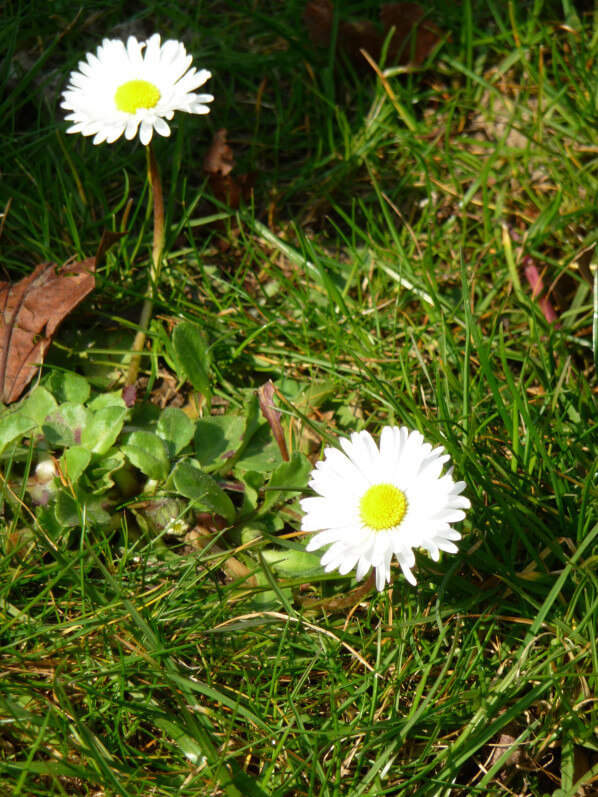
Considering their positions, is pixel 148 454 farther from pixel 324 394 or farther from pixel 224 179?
pixel 224 179

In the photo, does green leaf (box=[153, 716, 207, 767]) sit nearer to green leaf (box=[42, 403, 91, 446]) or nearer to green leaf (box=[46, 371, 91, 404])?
green leaf (box=[42, 403, 91, 446])

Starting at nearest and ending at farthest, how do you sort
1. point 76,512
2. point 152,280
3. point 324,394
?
point 76,512 < point 324,394 < point 152,280

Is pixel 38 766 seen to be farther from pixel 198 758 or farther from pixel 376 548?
pixel 376 548

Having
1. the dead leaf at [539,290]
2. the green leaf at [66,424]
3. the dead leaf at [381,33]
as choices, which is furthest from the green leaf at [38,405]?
the dead leaf at [381,33]

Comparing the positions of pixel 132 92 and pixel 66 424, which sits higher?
pixel 132 92

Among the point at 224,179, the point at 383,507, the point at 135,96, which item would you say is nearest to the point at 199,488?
the point at 383,507

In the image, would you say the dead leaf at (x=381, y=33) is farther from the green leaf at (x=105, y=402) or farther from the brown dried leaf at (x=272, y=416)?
the green leaf at (x=105, y=402)

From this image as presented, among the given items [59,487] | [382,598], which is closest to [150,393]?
[59,487]
